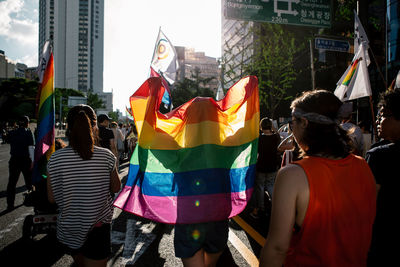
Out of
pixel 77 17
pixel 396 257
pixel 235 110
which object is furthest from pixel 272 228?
pixel 77 17

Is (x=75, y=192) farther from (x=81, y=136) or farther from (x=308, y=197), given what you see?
(x=308, y=197)

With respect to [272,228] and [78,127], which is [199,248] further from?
[78,127]

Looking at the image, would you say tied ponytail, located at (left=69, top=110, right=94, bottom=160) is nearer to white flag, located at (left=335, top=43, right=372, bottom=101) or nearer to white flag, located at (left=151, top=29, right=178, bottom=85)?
white flag, located at (left=335, top=43, right=372, bottom=101)

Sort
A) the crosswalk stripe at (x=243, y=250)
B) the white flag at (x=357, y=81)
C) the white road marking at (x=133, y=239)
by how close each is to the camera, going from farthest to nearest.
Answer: the white flag at (x=357, y=81), the white road marking at (x=133, y=239), the crosswalk stripe at (x=243, y=250)

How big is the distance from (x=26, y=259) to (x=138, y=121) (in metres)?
2.63

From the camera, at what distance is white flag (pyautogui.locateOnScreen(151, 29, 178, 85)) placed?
10672 millimetres

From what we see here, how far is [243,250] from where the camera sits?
3998mm

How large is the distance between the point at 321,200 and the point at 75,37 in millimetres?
154741

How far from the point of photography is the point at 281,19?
9375 millimetres

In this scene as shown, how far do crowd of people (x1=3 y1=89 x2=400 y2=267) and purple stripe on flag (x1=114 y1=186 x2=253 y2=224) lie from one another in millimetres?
106

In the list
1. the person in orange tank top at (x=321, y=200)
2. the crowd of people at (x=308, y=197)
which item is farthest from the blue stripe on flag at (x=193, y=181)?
the person in orange tank top at (x=321, y=200)

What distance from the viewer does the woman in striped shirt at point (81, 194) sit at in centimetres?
231

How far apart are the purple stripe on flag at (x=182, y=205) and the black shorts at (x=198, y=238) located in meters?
0.06

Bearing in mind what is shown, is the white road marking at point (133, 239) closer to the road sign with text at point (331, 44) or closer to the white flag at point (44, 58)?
the white flag at point (44, 58)
